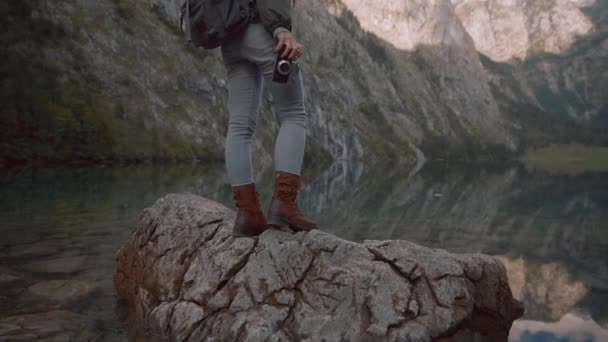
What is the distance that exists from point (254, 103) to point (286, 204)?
1.20 m

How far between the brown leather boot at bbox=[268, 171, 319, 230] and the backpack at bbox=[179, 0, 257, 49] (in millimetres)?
1590

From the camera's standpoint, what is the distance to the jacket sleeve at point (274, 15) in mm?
5359

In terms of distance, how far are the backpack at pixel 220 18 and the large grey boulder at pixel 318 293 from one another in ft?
7.41

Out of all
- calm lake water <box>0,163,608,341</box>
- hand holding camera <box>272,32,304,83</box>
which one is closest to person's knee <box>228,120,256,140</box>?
hand holding camera <box>272,32,304,83</box>

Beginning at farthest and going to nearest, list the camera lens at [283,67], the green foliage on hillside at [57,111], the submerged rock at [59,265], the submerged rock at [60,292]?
the green foliage on hillside at [57,111] → the submerged rock at [59,265] → the submerged rock at [60,292] → the camera lens at [283,67]

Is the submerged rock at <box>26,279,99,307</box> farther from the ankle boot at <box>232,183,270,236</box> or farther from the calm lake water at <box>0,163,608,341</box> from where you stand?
the ankle boot at <box>232,183,270,236</box>

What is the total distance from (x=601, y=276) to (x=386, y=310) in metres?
8.26

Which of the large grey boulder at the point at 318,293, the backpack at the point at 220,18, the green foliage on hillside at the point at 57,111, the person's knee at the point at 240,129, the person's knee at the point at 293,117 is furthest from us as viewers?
the green foliage on hillside at the point at 57,111

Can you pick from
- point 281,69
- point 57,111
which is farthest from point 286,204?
point 57,111

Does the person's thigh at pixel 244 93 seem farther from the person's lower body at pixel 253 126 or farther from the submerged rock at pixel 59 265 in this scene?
the submerged rock at pixel 59 265

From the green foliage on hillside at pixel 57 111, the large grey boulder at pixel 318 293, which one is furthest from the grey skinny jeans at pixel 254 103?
the green foliage on hillside at pixel 57 111

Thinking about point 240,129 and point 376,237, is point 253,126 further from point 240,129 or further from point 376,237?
point 376,237

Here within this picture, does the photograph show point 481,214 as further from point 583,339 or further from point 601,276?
point 583,339

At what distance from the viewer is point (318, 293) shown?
18.1ft
